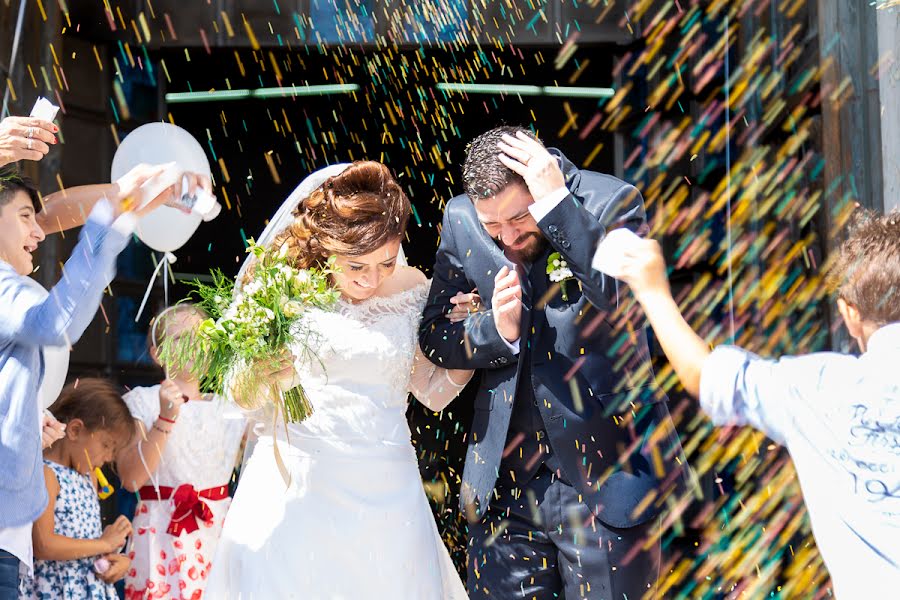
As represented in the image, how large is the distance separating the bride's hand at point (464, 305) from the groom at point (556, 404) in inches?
1.7

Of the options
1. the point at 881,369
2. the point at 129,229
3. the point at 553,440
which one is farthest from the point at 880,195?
the point at 129,229

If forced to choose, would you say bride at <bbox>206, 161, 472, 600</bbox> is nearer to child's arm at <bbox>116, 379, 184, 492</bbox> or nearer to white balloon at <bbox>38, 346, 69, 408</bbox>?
white balloon at <bbox>38, 346, 69, 408</bbox>

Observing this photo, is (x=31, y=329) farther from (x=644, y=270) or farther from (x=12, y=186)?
(x=644, y=270)

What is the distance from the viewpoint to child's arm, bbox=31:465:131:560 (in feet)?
13.8

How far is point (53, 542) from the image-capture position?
4238 millimetres

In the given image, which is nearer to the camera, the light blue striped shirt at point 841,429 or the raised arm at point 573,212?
the light blue striped shirt at point 841,429

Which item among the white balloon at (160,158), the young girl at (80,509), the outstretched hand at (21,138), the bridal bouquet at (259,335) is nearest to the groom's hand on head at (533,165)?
the bridal bouquet at (259,335)

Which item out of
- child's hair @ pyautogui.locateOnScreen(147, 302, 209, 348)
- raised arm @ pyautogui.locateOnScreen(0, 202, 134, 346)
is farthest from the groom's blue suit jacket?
child's hair @ pyautogui.locateOnScreen(147, 302, 209, 348)

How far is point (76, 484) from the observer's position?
14.6 feet

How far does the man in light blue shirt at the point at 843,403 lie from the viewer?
2.14m

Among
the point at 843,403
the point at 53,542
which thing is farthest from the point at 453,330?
the point at 53,542

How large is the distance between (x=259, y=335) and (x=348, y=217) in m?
0.49

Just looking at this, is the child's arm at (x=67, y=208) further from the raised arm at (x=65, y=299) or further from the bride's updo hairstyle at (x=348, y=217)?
the raised arm at (x=65, y=299)

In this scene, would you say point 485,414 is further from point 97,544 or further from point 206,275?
point 206,275
